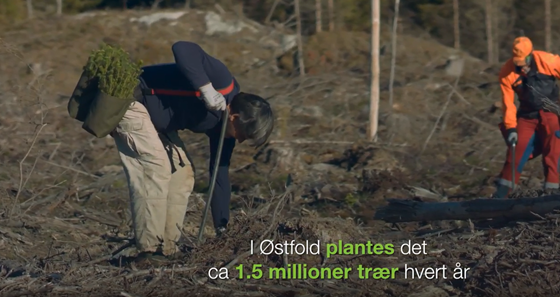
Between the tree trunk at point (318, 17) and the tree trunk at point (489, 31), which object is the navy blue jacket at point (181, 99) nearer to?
the tree trunk at point (318, 17)

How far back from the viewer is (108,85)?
6.18 m

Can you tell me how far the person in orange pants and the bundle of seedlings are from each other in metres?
4.18

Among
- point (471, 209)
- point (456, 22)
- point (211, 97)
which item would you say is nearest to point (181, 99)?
point (211, 97)

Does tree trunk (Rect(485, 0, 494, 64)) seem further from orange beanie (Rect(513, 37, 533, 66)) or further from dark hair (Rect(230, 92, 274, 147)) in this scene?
dark hair (Rect(230, 92, 274, 147))

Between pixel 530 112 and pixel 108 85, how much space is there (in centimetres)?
464

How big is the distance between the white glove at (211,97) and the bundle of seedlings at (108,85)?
Result: 1.54 ft

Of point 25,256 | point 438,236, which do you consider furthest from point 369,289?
point 25,256

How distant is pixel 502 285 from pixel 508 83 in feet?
12.2

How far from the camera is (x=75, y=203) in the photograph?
9406 mm

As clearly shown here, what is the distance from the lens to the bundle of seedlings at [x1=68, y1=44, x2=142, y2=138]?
618cm

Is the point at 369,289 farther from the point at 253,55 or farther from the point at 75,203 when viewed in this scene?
the point at 253,55

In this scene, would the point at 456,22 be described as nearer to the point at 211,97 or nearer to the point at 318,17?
the point at 318,17

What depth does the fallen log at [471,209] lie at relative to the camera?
7082 millimetres

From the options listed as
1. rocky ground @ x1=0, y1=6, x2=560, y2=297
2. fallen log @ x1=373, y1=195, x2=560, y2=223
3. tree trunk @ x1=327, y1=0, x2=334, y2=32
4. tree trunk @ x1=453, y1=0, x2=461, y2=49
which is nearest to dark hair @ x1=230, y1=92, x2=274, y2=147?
rocky ground @ x1=0, y1=6, x2=560, y2=297
